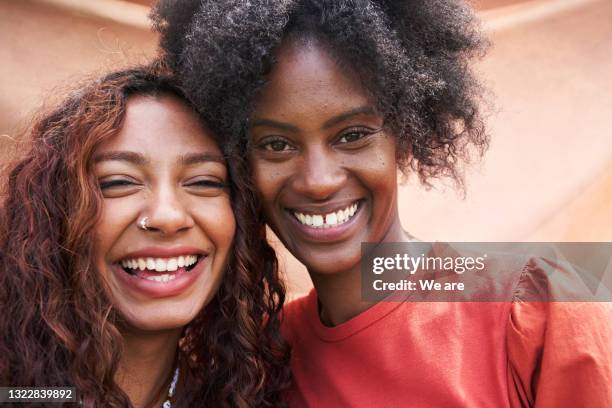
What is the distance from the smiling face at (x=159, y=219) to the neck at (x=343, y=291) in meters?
0.33

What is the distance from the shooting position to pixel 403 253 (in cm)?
205

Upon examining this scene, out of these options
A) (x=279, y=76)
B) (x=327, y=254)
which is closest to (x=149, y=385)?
(x=327, y=254)

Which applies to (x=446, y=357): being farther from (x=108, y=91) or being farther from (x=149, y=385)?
(x=108, y=91)

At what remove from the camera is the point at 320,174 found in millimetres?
1823

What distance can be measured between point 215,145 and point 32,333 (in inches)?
27.1

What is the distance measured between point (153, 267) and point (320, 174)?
1.64 ft

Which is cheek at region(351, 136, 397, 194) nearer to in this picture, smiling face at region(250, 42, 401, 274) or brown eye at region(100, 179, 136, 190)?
smiling face at region(250, 42, 401, 274)

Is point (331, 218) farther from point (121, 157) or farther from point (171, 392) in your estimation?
point (171, 392)

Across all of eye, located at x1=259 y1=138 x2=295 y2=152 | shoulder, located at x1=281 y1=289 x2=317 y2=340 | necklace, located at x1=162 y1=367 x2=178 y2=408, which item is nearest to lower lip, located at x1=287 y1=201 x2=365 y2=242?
eye, located at x1=259 y1=138 x2=295 y2=152

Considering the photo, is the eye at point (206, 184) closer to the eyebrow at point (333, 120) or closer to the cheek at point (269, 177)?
the cheek at point (269, 177)

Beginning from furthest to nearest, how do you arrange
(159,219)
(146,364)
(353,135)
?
(146,364) < (353,135) < (159,219)
